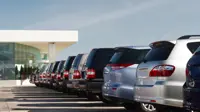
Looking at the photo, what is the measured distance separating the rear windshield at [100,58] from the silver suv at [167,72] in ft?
17.0

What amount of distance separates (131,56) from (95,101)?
5.45m

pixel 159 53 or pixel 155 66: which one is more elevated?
pixel 159 53

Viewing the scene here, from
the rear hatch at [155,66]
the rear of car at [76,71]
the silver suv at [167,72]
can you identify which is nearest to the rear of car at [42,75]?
the rear of car at [76,71]

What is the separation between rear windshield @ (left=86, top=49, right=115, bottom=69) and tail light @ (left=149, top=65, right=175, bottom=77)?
552 cm

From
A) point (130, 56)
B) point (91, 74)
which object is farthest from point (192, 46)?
point (91, 74)

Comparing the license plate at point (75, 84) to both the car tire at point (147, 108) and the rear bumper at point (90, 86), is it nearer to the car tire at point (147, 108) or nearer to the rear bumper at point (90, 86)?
the rear bumper at point (90, 86)

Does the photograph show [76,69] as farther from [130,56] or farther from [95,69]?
[130,56]

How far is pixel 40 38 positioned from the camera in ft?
143

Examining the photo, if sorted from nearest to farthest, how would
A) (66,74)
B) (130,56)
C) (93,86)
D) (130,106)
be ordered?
(130,56), (130,106), (93,86), (66,74)

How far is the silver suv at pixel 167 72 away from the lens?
26.1 feet

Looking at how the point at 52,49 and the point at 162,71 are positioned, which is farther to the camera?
the point at 52,49

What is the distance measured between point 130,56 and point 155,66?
2415 mm

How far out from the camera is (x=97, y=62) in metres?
14.1

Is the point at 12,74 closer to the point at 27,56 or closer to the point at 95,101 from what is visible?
the point at 27,56
